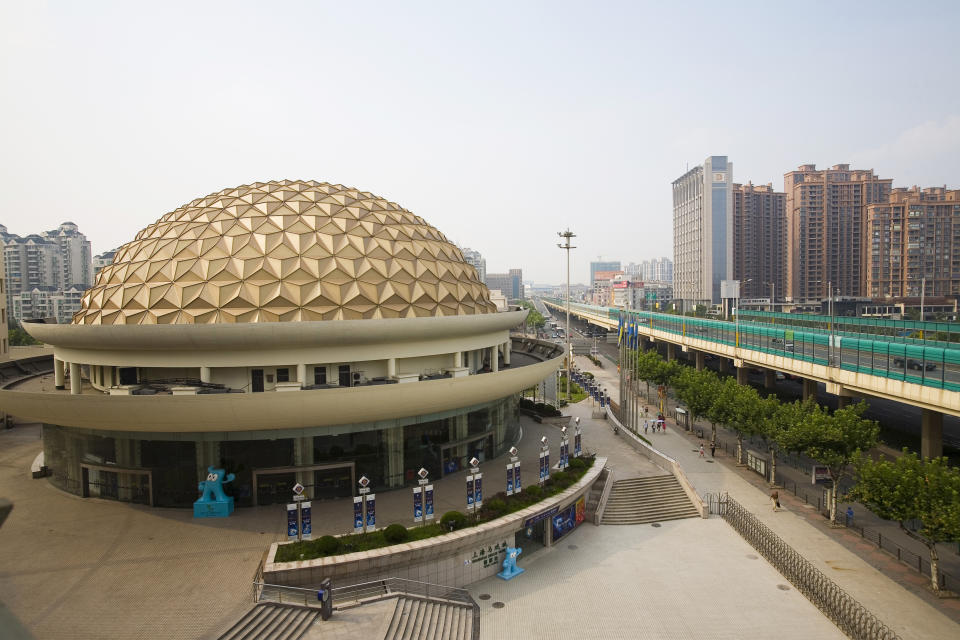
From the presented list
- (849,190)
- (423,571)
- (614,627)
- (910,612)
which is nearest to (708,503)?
(910,612)

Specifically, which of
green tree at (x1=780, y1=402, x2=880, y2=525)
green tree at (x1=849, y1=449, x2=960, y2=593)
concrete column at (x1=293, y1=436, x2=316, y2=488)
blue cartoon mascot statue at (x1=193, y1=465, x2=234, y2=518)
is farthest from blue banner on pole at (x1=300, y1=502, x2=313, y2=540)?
green tree at (x1=780, y1=402, x2=880, y2=525)

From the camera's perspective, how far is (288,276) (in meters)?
28.4

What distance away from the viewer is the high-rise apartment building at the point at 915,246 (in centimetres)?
11694

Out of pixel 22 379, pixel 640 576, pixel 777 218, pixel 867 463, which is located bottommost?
pixel 640 576

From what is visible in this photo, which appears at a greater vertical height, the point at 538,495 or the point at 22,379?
the point at 22,379

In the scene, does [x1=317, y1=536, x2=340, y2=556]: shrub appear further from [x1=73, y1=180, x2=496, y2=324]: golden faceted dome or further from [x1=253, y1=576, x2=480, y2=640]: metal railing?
[x1=73, y1=180, x2=496, y2=324]: golden faceted dome

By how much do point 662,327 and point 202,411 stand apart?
6712cm

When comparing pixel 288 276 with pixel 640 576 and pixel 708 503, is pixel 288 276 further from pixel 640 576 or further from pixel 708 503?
pixel 708 503

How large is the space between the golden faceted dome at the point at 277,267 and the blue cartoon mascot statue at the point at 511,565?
1309cm

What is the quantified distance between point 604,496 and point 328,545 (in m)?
16.4

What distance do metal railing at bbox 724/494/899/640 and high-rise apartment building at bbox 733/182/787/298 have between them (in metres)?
135

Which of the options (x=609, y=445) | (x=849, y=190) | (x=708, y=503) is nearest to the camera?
(x=708, y=503)

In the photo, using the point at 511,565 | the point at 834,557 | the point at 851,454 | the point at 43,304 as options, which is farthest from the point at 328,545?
the point at 43,304

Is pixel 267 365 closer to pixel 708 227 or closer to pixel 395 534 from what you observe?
pixel 395 534
